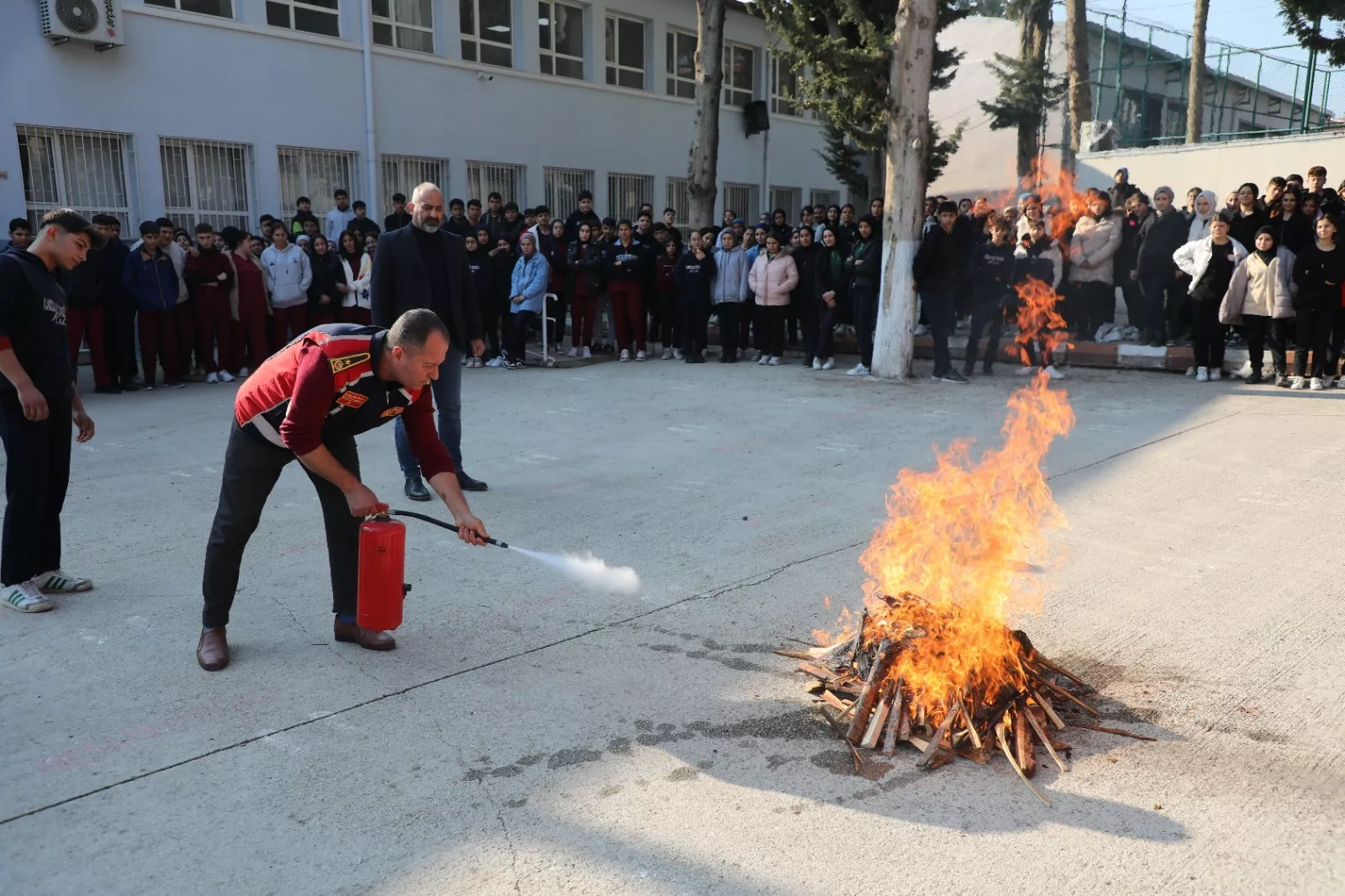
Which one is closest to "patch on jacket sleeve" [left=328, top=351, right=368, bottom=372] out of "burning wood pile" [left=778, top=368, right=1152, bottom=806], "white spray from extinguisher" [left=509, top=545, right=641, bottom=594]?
"white spray from extinguisher" [left=509, top=545, right=641, bottom=594]

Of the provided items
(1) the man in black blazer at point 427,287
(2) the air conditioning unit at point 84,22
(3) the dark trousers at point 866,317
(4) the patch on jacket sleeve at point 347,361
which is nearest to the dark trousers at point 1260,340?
(3) the dark trousers at point 866,317

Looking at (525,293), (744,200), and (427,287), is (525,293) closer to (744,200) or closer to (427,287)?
(427,287)

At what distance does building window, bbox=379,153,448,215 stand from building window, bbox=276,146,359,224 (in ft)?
1.99

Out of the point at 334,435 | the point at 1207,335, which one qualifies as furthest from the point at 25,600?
the point at 1207,335

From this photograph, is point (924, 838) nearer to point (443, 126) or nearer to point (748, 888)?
point (748, 888)

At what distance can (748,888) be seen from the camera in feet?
9.39

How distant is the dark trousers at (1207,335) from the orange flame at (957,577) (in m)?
5.52

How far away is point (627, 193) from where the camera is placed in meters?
23.2

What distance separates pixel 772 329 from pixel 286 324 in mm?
6316

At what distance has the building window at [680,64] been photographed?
24.1m

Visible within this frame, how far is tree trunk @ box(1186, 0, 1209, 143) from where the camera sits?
65.6ft

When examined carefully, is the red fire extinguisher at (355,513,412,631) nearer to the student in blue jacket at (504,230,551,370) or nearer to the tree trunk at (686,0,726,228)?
the student in blue jacket at (504,230,551,370)

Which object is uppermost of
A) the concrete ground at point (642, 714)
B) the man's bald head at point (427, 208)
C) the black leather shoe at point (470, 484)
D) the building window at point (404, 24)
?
the building window at point (404, 24)

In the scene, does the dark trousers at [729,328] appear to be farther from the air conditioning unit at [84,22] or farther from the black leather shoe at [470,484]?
the air conditioning unit at [84,22]
